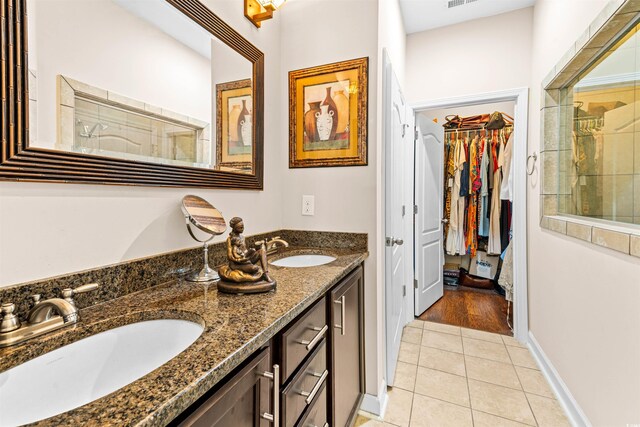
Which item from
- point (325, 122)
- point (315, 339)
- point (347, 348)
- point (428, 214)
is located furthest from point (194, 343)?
point (428, 214)

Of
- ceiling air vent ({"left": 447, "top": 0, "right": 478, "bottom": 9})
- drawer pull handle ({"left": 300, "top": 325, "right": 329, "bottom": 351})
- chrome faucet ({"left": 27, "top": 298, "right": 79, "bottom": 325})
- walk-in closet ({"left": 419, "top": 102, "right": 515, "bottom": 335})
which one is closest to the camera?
chrome faucet ({"left": 27, "top": 298, "right": 79, "bottom": 325})

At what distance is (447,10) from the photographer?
2.52m

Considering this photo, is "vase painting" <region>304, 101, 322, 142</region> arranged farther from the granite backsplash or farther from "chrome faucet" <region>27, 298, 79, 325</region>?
"chrome faucet" <region>27, 298, 79, 325</region>

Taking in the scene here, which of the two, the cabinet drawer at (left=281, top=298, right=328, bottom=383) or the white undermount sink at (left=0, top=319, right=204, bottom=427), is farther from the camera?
the cabinet drawer at (left=281, top=298, right=328, bottom=383)

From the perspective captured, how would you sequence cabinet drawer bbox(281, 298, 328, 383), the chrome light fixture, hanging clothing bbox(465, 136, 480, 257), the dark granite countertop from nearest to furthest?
the dark granite countertop, cabinet drawer bbox(281, 298, 328, 383), the chrome light fixture, hanging clothing bbox(465, 136, 480, 257)

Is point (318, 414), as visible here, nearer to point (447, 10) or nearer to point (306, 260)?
point (306, 260)

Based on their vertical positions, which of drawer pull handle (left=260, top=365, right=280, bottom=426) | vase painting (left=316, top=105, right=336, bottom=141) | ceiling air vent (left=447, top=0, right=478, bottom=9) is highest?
ceiling air vent (left=447, top=0, right=478, bottom=9)

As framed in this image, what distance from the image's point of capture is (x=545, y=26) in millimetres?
2119

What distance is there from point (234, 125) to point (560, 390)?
2.42m

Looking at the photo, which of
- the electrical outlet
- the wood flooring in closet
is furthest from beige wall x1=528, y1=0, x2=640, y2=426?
the electrical outlet

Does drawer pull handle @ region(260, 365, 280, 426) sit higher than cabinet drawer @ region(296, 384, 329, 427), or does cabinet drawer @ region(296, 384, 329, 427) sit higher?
drawer pull handle @ region(260, 365, 280, 426)

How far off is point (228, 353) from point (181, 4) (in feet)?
4.12

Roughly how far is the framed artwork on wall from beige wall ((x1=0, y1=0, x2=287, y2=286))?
172 millimetres

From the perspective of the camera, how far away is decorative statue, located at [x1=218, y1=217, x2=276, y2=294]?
3.15ft
